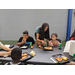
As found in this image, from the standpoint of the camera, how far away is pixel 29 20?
199 inches

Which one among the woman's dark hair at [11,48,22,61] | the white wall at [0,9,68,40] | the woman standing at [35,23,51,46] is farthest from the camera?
the white wall at [0,9,68,40]

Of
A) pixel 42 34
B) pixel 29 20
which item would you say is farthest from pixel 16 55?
pixel 29 20

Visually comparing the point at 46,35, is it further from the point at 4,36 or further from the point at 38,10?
the point at 4,36

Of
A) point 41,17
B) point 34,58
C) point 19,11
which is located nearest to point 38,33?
point 34,58

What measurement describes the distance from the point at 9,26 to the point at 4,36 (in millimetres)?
697

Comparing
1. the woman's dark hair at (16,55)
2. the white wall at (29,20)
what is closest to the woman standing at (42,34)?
the woman's dark hair at (16,55)

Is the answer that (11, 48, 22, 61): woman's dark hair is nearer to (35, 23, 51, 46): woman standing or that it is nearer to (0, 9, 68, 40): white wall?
(35, 23, 51, 46): woman standing

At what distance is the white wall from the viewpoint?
192 inches

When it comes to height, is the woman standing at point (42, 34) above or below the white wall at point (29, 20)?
below

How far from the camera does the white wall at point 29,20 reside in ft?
16.0

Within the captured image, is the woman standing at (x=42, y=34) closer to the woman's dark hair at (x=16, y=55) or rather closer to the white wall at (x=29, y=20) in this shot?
the woman's dark hair at (x=16, y=55)

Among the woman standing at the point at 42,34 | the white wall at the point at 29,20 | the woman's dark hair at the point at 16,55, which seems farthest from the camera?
the white wall at the point at 29,20

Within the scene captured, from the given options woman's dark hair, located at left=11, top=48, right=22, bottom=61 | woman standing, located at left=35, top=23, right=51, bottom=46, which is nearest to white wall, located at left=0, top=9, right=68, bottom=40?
woman standing, located at left=35, top=23, right=51, bottom=46

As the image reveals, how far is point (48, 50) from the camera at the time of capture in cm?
222
